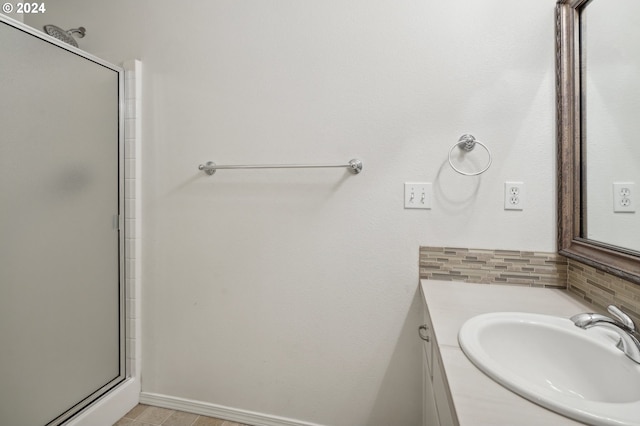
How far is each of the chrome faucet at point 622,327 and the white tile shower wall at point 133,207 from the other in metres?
1.77

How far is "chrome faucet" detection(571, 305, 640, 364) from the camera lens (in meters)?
0.60

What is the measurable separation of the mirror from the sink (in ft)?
0.70

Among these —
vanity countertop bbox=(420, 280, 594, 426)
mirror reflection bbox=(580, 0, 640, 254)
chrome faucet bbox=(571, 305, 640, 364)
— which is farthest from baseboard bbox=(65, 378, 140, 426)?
mirror reflection bbox=(580, 0, 640, 254)

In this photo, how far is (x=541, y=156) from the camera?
111 cm

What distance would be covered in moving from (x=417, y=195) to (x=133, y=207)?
4.62 ft

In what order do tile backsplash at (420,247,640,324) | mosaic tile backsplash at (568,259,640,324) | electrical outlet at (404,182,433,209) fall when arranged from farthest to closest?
1. electrical outlet at (404,182,433,209)
2. tile backsplash at (420,247,640,324)
3. mosaic tile backsplash at (568,259,640,324)

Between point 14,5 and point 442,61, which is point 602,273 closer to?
point 442,61

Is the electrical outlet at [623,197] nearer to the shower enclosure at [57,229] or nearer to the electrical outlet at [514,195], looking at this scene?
the electrical outlet at [514,195]

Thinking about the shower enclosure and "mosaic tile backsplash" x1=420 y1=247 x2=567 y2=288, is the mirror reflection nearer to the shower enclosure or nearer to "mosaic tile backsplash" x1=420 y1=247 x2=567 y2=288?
"mosaic tile backsplash" x1=420 y1=247 x2=567 y2=288

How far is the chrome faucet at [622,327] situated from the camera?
1.96 ft

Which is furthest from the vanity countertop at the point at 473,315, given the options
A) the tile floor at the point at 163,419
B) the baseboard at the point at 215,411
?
the tile floor at the point at 163,419

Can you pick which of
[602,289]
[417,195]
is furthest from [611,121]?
[417,195]

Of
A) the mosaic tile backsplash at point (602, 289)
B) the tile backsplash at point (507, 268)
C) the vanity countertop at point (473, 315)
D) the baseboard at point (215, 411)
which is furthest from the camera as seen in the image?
the baseboard at point (215, 411)

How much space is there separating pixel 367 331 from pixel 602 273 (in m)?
0.84
